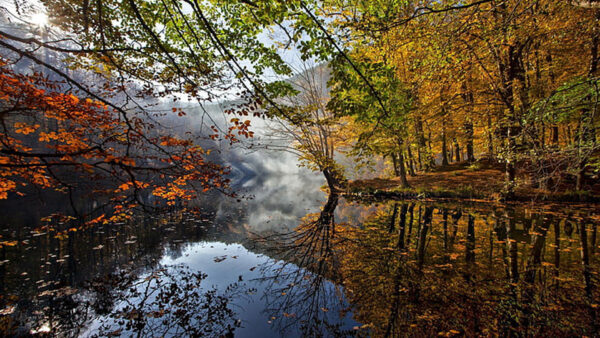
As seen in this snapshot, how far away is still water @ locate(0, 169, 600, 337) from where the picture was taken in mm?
3082

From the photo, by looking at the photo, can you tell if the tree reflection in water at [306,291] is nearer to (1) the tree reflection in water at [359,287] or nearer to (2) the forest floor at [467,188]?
(1) the tree reflection in water at [359,287]

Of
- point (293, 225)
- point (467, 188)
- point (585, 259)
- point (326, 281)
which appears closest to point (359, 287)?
point (326, 281)

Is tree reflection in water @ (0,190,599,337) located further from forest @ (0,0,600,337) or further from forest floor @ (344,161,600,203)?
forest floor @ (344,161,600,203)

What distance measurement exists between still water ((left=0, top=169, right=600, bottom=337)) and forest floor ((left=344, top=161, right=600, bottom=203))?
2.05 m

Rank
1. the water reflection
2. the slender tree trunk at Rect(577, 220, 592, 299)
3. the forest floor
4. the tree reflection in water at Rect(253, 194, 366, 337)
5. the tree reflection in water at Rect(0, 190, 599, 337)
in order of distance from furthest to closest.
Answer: the forest floor, the slender tree trunk at Rect(577, 220, 592, 299), the tree reflection in water at Rect(253, 194, 366, 337), the tree reflection in water at Rect(0, 190, 599, 337), the water reflection

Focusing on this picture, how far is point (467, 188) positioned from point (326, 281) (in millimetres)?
11365

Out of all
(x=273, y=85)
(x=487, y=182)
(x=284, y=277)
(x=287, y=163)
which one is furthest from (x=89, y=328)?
A: (x=287, y=163)

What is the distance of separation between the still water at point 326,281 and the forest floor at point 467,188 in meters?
2.05

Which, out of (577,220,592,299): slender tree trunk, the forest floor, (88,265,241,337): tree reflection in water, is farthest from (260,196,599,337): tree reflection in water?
the forest floor

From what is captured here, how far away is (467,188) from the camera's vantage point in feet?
38.5

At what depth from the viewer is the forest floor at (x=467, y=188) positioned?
9.67 metres

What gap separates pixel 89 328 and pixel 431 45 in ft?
26.6

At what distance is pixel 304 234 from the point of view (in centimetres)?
764

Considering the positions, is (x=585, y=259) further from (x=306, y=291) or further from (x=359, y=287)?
(x=306, y=291)
